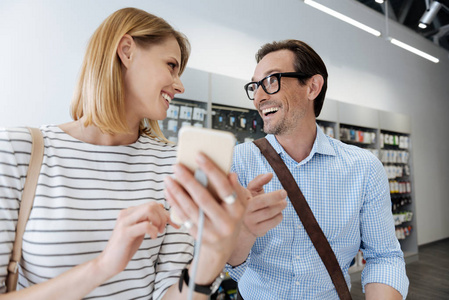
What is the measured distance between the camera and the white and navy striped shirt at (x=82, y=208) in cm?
87

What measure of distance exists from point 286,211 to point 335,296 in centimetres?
47

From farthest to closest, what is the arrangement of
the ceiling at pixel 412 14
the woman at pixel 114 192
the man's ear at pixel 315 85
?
the ceiling at pixel 412 14
the man's ear at pixel 315 85
the woman at pixel 114 192

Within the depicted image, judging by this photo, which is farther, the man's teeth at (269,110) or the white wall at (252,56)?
the white wall at (252,56)

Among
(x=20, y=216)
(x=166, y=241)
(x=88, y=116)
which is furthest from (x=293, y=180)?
(x=20, y=216)

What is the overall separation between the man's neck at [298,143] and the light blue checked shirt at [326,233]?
0.08 metres

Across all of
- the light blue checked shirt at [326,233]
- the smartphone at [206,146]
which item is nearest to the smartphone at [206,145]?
the smartphone at [206,146]

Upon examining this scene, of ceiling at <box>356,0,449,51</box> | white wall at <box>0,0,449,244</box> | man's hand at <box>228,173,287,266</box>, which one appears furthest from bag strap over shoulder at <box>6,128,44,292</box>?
ceiling at <box>356,0,449,51</box>

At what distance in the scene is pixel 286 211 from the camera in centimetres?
155

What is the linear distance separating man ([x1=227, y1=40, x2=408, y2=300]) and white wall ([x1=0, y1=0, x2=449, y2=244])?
240cm

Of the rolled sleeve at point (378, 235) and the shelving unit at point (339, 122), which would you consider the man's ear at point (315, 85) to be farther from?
the shelving unit at point (339, 122)

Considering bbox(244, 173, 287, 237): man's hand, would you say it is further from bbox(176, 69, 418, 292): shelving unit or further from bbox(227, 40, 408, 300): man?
bbox(176, 69, 418, 292): shelving unit

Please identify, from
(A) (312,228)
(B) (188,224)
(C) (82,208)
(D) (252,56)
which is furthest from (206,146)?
(D) (252,56)

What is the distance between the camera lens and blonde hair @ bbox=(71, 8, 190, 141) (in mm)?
1035

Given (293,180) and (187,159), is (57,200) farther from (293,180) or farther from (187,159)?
(293,180)
